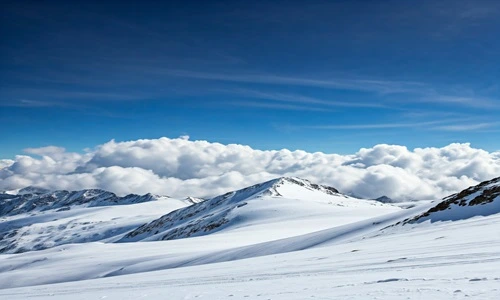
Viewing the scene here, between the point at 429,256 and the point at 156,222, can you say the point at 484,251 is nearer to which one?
the point at 429,256

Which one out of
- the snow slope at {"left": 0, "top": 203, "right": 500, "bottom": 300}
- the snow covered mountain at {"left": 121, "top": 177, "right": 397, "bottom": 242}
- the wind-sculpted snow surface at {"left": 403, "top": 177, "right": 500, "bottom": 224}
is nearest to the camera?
the snow slope at {"left": 0, "top": 203, "right": 500, "bottom": 300}

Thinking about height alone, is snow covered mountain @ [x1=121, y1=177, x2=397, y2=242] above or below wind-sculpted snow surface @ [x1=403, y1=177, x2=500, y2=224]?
above

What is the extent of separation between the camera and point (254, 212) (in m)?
117

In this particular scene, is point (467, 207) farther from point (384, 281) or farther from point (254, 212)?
point (254, 212)

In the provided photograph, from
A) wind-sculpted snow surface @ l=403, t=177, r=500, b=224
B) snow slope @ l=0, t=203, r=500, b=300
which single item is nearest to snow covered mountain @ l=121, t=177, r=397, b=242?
wind-sculpted snow surface @ l=403, t=177, r=500, b=224

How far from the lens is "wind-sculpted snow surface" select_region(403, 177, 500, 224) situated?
28.8 metres

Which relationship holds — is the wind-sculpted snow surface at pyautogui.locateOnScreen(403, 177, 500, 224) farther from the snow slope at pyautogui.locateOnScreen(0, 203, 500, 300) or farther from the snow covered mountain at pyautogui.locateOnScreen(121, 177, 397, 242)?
the snow covered mountain at pyautogui.locateOnScreen(121, 177, 397, 242)

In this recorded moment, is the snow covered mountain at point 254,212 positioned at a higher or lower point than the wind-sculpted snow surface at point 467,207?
higher

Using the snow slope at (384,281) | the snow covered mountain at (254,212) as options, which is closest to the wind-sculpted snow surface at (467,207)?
the snow slope at (384,281)

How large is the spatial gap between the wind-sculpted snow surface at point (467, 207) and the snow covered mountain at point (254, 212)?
45233 millimetres

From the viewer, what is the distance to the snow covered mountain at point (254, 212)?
342ft

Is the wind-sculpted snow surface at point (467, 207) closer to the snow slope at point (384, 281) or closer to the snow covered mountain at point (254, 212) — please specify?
the snow slope at point (384, 281)

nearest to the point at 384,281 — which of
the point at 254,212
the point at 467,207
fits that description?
the point at 467,207

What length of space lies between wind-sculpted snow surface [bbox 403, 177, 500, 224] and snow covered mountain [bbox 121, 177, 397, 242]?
1781 inches
